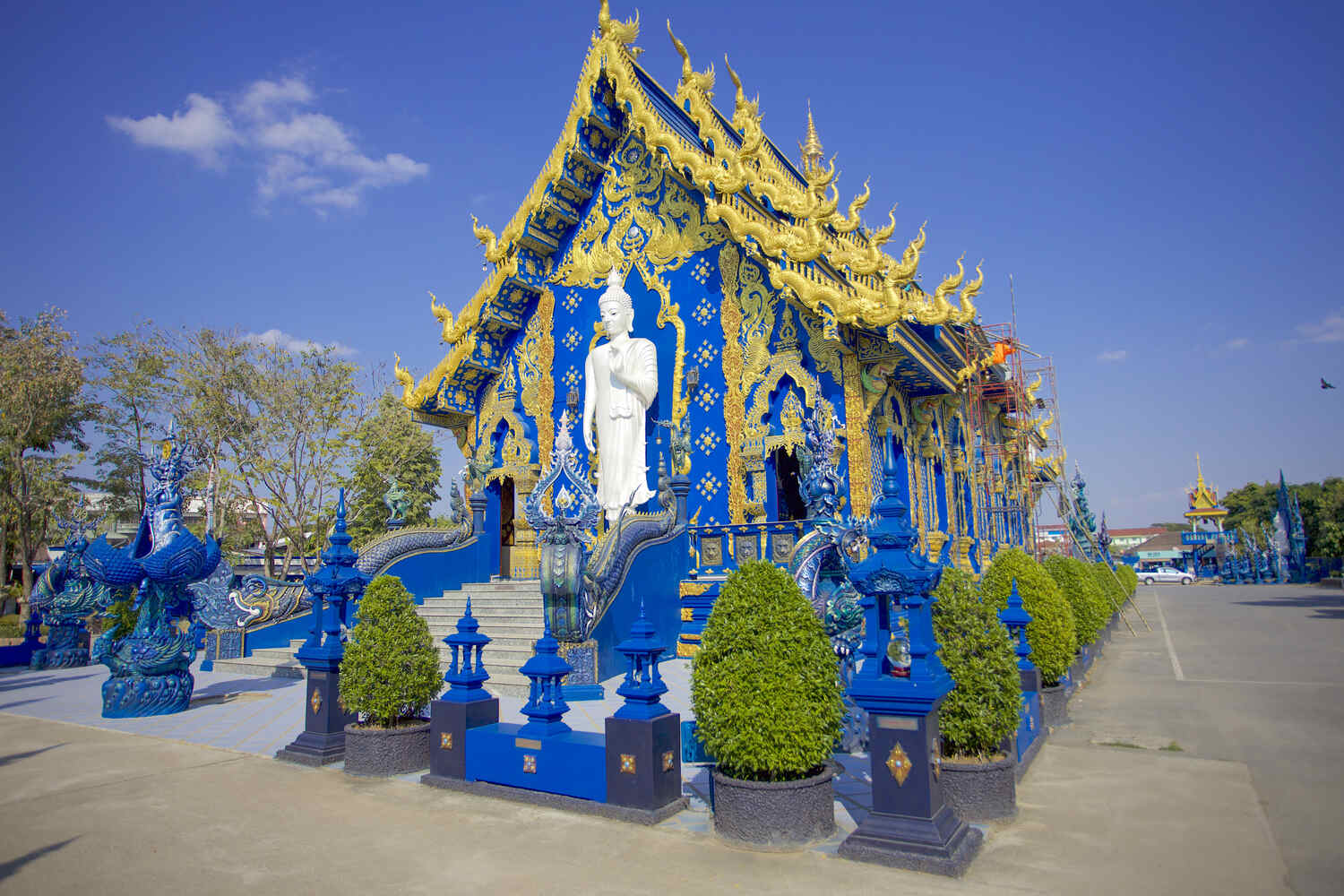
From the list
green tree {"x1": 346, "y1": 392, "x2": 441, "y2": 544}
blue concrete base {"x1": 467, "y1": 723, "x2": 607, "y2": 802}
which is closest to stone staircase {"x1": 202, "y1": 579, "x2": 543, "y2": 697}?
blue concrete base {"x1": 467, "y1": 723, "x2": 607, "y2": 802}

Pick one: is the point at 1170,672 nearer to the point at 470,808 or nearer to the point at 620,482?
the point at 620,482

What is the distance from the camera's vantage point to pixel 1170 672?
485 inches

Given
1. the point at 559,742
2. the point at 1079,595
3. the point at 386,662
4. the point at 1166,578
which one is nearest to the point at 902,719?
the point at 559,742

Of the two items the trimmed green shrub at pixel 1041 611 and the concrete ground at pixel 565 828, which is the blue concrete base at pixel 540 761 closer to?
the concrete ground at pixel 565 828

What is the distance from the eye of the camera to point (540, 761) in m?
5.86

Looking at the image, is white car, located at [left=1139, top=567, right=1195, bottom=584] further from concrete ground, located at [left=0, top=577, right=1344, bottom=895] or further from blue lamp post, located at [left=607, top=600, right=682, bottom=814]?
blue lamp post, located at [left=607, top=600, right=682, bottom=814]

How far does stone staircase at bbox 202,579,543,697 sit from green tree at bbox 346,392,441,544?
1327cm

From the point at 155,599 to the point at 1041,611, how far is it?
9961 millimetres

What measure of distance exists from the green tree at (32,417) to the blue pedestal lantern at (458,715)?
23.7 m

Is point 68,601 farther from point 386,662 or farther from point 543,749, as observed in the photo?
point 543,749

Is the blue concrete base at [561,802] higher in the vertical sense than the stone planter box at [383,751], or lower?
lower

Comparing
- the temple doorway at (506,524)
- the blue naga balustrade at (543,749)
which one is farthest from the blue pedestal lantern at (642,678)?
the temple doorway at (506,524)

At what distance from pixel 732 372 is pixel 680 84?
500cm

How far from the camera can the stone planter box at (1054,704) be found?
27.2ft
